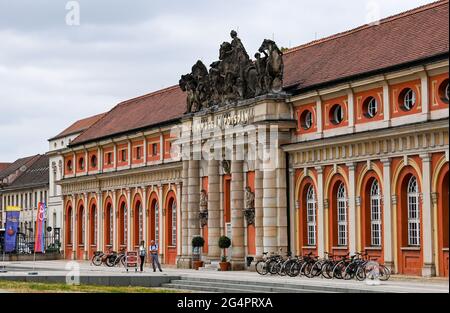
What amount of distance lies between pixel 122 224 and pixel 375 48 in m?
31.3

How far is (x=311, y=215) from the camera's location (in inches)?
2308

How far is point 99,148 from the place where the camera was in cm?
8562

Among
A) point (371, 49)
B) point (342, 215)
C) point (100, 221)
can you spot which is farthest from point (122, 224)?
point (371, 49)

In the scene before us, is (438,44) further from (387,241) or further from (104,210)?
(104,210)

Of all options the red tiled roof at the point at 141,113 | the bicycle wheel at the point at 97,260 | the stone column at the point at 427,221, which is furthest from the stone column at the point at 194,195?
the stone column at the point at 427,221

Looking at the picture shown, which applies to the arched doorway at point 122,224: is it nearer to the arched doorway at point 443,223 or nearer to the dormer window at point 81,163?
the dormer window at point 81,163

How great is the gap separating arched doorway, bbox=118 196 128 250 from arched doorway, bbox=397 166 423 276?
3323 cm

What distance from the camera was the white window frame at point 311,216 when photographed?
191 ft

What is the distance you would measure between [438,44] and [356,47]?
9.31m

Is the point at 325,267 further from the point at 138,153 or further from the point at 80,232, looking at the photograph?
the point at 80,232

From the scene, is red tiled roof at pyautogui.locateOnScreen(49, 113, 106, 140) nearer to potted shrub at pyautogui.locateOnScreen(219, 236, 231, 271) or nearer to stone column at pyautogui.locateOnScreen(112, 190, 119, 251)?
Result: stone column at pyautogui.locateOnScreen(112, 190, 119, 251)

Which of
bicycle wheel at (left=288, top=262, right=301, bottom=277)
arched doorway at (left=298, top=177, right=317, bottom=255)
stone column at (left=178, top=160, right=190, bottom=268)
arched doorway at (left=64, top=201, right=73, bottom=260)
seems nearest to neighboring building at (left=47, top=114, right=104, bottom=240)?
arched doorway at (left=64, top=201, right=73, bottom=260)

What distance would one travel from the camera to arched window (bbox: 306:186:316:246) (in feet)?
191

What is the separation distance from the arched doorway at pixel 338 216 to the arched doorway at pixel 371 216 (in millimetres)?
1959
